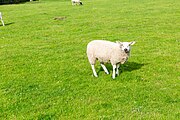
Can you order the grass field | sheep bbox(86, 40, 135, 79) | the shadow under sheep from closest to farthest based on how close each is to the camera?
the grass field < sheep bbox(86, 40, 135, 79) < the shadow under sheep

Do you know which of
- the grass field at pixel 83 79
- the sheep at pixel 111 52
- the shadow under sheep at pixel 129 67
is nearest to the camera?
the grass field at pixel 83 79

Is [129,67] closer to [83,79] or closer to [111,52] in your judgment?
[111,52]

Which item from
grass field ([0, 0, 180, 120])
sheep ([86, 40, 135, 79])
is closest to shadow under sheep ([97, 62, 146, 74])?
grass field ([0, 0, 180, 120])

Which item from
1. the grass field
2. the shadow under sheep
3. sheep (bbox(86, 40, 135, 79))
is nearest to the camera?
the grass field

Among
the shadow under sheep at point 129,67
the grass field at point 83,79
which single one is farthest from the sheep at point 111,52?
the shadow under sheep at point 129,67

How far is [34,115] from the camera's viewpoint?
9.67 metres

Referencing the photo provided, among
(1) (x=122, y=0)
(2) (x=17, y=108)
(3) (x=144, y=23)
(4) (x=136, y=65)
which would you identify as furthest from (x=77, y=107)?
(1) (x=122, y=0)

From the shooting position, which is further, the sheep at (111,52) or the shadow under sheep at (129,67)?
the shadow under sheep at (129,67)

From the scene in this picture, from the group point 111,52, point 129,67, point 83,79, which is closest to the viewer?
point 111,52

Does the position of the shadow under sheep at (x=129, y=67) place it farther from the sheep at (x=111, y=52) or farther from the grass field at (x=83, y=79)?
the sheep at (x=111, y=52)

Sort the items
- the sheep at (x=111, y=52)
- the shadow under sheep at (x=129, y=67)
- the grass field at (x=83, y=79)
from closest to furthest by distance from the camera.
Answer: the grass field at (x=83, y=79), the sheep at (x=111, y=52), the shadow under sheep at (x=129, y=67)

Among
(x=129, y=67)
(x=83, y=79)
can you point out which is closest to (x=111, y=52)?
(x=83, y=79)

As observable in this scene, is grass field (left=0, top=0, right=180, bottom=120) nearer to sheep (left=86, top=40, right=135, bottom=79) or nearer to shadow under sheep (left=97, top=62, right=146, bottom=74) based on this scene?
shadow under sheep (left=97, top=62, right=146, bottom=74)

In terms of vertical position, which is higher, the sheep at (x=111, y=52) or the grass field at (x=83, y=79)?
the sheep at (x=111, y=52)
